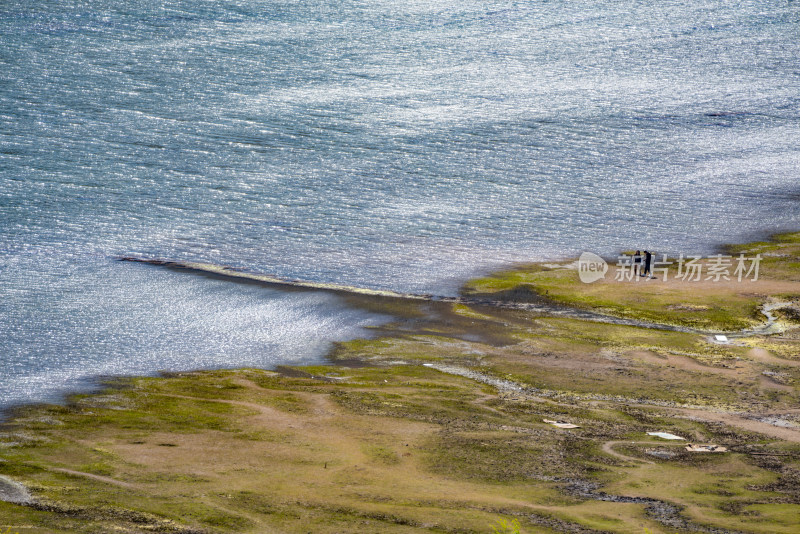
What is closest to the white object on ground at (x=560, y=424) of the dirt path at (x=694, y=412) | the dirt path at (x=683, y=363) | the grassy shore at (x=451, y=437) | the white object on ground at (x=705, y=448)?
the grassy shore at (x=451, y=437)

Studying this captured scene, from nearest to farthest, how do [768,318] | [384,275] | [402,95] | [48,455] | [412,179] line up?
[48,455] < [768,318] < [384,275] < [412,179] < [402,95]

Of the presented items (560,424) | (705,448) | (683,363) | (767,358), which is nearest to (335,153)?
(683,363)

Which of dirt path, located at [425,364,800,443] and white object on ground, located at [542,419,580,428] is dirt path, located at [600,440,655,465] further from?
dirt path, located at [425,364,800,443]

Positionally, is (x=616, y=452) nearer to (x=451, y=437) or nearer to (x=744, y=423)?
(x=451, y=437)

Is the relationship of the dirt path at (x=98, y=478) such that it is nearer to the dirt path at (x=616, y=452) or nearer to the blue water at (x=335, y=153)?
the blue water at (x=335, y=153)

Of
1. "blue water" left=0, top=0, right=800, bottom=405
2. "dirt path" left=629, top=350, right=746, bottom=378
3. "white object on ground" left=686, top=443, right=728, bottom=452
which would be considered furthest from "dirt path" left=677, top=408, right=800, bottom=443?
"blue water" left=0, top=0, right=800, bottom=405

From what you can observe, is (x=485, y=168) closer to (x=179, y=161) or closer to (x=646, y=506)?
(x=179, y=161)

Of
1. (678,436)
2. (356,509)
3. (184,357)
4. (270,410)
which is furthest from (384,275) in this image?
(356,509)
